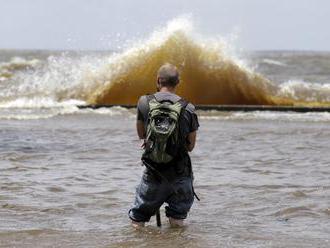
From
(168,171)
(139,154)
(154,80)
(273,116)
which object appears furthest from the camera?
(154,80)

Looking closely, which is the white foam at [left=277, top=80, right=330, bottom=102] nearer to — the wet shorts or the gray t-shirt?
the wet shorts

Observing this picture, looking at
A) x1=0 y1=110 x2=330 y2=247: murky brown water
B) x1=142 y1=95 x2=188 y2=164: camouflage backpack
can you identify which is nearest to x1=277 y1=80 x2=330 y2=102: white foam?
x1=0 y1=110 x2=330 y2=247: murky brown water

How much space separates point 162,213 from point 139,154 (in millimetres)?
4347

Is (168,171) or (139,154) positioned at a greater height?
(168,171)

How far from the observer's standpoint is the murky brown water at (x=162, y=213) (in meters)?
6.49

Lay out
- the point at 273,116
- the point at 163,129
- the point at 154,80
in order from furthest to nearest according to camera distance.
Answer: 1. the point at 154,80
2. the point at 273,116
3. the point at 163,129

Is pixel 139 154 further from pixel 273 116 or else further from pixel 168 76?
pixel 273 116

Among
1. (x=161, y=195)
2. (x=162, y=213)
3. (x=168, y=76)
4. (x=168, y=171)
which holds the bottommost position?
(x=162, y=213)

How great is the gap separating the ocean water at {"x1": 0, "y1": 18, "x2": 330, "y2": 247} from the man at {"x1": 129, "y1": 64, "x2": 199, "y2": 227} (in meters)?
0.19

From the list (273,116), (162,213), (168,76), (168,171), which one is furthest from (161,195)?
(273,116)

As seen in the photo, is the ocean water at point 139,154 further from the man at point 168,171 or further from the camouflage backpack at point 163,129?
the camouflage backpack at point 163,129

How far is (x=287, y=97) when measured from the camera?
2320 cm

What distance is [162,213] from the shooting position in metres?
7.48

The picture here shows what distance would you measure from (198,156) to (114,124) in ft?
16.3
